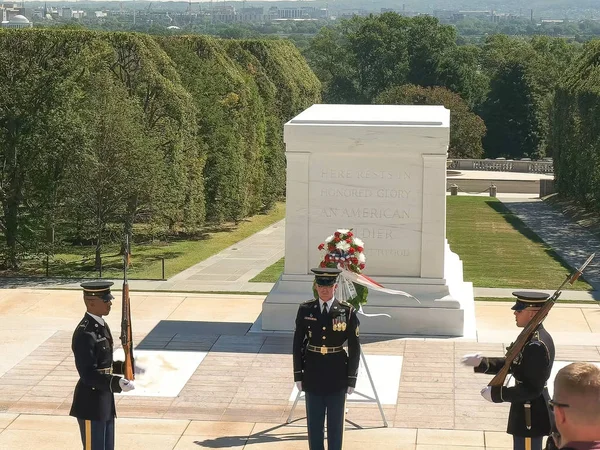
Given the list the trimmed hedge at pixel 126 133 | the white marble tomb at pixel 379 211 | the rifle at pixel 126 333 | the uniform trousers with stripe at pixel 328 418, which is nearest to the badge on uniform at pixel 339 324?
the uniform trousers with stripe at pixel 328 418

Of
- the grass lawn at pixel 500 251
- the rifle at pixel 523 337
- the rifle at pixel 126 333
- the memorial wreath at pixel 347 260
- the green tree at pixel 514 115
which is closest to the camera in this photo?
the rifle at pixel 523 337

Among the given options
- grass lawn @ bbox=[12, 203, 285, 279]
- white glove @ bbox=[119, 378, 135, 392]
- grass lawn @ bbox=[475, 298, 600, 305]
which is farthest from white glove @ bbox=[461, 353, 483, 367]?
grass lawn @ bbox=[12, 203, 285, 279]

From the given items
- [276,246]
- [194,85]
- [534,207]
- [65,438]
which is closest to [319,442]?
[65,438]

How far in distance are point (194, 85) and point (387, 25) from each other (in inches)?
2170

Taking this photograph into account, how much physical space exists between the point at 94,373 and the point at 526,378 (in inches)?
119

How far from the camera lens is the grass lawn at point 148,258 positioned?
76.6ft

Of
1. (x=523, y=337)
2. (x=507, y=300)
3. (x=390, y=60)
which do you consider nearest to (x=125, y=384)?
(x=523, y=337)

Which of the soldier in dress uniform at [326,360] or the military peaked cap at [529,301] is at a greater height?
the military peaked cap at [529,301]

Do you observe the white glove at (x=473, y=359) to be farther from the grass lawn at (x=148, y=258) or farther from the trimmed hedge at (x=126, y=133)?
the grass lawn at (x=148, y=258)

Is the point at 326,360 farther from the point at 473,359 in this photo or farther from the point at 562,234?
the point at 562,234

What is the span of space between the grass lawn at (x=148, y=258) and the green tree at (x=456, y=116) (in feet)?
100

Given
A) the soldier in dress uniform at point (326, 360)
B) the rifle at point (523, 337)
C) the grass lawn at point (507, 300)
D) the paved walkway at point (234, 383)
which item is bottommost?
the grass lawn at point (507, 300)

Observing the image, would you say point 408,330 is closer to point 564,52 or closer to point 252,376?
point 252,376

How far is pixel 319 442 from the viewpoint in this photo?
825 centimetres
